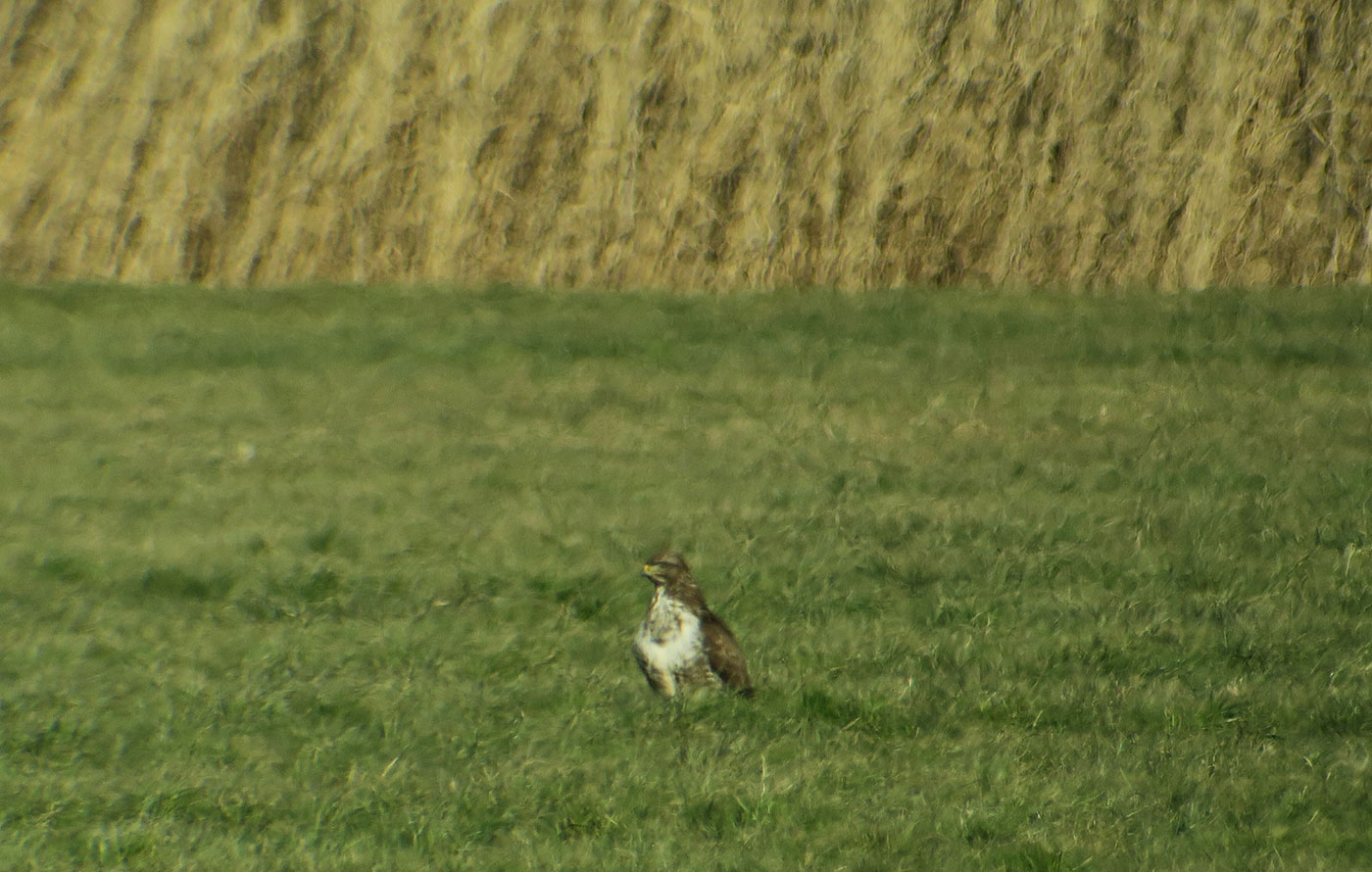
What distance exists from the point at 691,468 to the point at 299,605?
9.84 ft

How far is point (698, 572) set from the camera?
30.3 feet

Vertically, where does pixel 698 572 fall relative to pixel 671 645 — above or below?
above

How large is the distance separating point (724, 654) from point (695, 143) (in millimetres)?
9531

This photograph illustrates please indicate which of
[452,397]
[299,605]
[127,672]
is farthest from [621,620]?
[452,397]

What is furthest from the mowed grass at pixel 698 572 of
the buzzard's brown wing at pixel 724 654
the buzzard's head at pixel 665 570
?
the buzzard's head at pixel 665 570

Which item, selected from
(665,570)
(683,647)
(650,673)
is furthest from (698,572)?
(683,647)

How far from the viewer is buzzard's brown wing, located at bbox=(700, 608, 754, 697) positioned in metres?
7.19

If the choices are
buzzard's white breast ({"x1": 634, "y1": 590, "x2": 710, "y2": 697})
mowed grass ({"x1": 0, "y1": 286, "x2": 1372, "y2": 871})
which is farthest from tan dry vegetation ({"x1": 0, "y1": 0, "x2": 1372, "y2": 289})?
buzzard's white breast ({"x1": 634, "y1": 590, "x2": 710, "y2": 697})

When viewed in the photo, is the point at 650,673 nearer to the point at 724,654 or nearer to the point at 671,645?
the point at 671,645

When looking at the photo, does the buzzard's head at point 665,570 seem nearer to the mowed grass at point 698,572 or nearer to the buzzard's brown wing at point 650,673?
the buzzard's brown wing at point 650,673

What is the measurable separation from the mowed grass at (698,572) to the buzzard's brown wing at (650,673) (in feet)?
0.40

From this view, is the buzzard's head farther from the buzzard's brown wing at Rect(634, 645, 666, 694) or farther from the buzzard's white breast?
the buzzard's brown wing at Rect(634, 645, 666, 694)

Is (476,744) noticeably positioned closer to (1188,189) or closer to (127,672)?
(127,672)

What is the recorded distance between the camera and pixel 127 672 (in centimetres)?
815
